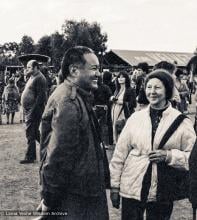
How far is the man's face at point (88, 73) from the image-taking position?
123 inches

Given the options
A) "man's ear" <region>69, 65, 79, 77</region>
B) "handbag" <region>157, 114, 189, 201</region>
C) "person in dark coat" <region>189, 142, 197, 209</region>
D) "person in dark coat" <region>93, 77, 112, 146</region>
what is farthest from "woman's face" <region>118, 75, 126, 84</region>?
"man's ear" <region>69, 65, 79, 77</region>

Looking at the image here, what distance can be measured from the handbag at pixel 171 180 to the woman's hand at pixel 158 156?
0.07 metres

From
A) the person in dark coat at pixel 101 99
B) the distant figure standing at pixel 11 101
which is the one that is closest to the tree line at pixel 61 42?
the distant figure standing at pixel 11 101

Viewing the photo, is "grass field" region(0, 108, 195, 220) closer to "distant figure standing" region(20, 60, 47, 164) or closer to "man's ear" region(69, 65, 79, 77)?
"distant figure standing" region(20, 60, 47, 164)

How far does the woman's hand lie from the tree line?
6322cm

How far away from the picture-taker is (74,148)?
2906mm

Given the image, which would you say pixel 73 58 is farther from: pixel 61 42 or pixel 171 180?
pixel 61 42

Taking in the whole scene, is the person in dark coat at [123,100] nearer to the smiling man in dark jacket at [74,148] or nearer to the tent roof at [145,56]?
the smiling man in dark jacket at [74,148]

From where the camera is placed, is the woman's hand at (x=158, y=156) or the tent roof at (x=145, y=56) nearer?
the woman's hand at (x=158, y=156)

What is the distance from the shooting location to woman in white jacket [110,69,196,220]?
3617 mm

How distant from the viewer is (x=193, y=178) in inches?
131

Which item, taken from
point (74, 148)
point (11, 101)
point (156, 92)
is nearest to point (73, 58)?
point (74, 148)

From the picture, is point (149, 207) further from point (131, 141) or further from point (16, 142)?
point (16, 142)

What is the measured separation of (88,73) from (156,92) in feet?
2.73
